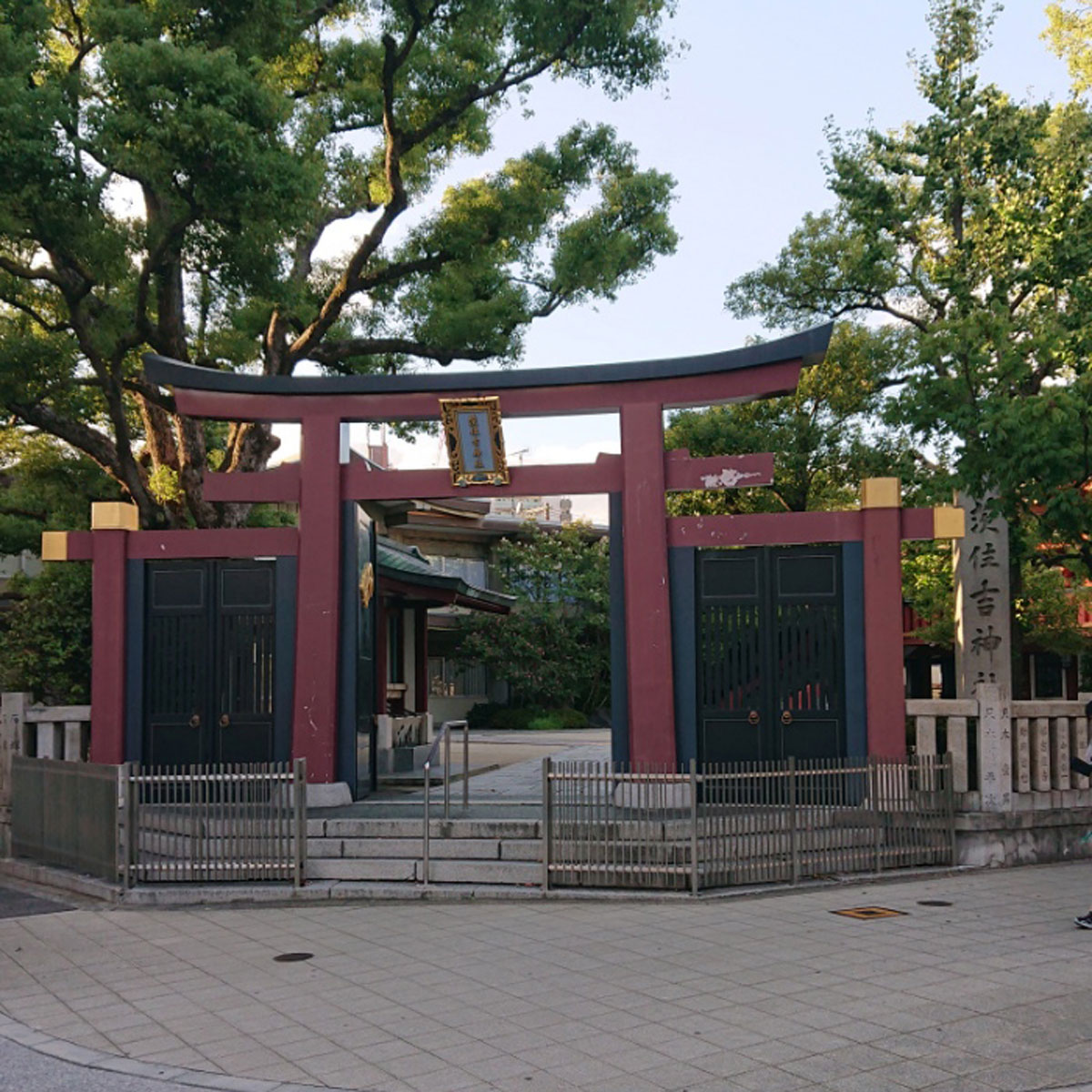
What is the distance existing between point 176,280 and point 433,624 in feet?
56.4

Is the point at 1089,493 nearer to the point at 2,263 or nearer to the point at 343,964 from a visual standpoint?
the point at 343,964

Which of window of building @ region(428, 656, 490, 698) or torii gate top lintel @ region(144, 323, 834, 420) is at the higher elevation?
torii gate top lintel @ region(144, 323, 834, 420)

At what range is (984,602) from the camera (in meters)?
16.2

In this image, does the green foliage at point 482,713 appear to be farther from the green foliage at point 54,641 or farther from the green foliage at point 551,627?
the green foliage at point 54,641

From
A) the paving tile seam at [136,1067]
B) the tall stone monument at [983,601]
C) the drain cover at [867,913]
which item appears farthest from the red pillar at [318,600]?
the tall stone monument at [983,601]

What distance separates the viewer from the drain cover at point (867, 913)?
980 centimetres

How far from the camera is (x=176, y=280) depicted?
19.7 metres

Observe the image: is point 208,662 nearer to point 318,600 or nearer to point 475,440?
point 318,600

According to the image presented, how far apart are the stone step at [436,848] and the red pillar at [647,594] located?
6.92 feet

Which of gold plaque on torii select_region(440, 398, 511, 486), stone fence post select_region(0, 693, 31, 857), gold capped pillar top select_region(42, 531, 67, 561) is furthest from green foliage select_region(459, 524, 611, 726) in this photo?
stone fence post select_region(0, 693, 31, 857)

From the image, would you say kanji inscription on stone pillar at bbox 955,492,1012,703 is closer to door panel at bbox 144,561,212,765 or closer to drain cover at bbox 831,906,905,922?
drain cover at bbox 831,906,905,922

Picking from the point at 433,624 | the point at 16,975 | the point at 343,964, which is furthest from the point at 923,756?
the point at 433,624

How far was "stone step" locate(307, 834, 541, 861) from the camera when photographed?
11.4m

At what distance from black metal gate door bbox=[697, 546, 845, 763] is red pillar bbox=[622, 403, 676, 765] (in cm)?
50
